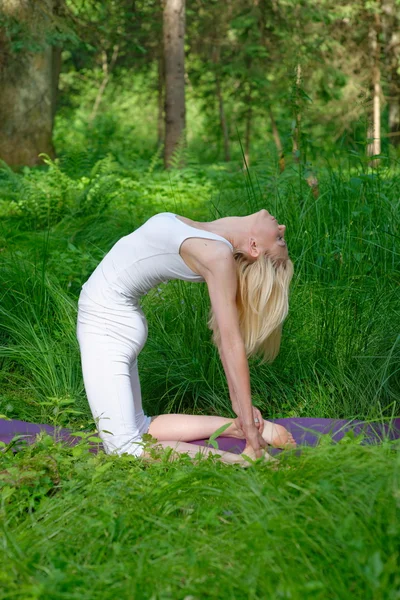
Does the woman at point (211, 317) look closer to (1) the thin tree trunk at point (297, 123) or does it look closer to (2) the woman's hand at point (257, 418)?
(2) the woman's hand at point (257, 418)

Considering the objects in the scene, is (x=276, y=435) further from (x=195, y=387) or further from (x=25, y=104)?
(x=25, y=104)

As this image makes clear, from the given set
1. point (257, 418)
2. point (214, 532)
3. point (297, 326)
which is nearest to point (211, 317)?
point (257, 418)

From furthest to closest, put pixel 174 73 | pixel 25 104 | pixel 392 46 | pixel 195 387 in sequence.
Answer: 1. pixel 392 46
2. pixel 174 73
3. pixel 25 104
4. pixel 195 387

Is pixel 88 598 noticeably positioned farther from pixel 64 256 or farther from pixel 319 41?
pixel 319 41

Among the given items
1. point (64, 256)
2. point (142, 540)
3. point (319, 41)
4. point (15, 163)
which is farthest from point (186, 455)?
point (319, 41)

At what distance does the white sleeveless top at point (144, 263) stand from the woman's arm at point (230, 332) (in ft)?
0.41

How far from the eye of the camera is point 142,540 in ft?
7.38

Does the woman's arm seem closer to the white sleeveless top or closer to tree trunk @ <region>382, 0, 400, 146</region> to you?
the white sleeveless top

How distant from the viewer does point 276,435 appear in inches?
134

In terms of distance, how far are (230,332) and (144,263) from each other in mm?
542

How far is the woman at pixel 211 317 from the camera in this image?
3.04m

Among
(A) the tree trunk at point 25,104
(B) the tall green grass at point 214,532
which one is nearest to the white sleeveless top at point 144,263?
(B) the tall green grass at point 214,532

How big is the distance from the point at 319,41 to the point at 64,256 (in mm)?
8520

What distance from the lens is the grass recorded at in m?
1.99
